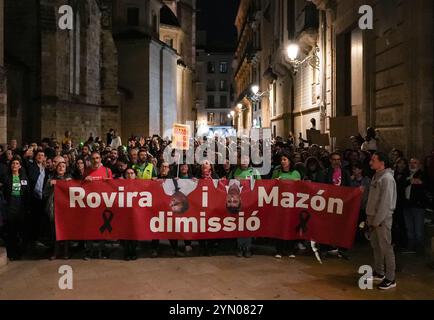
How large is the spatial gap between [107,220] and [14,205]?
1680 millimetres

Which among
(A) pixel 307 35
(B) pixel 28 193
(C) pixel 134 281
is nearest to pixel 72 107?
(A) pixel 307 35

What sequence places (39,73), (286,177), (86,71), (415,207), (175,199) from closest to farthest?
(415,207) → (175,199) → (286,177) → (39,73) → (86,71)

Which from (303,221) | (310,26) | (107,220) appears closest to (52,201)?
(107,220)

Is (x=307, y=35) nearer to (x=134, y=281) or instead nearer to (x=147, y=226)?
(x=147, y=226)

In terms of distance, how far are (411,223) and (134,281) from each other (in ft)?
16.9

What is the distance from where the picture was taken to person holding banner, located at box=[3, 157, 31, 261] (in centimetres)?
912

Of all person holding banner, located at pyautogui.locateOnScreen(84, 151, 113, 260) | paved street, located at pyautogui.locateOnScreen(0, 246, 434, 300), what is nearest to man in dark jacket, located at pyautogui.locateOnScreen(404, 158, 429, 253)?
paved street, located at pyautogui.locateOnScreen(0, 246, 434, 300)

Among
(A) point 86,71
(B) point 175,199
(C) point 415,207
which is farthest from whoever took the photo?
(A) point 86,71

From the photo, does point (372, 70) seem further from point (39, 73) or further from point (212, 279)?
point (39, 73)

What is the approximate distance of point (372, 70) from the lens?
1430cm

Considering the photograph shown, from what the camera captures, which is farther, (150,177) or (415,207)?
(150,177)

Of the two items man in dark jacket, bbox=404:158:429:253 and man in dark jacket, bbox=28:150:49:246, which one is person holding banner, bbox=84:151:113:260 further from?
man in dark jacket, bbox=404:158:429:253

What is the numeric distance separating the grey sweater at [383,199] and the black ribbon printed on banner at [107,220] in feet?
14.9

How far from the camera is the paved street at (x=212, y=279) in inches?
272
